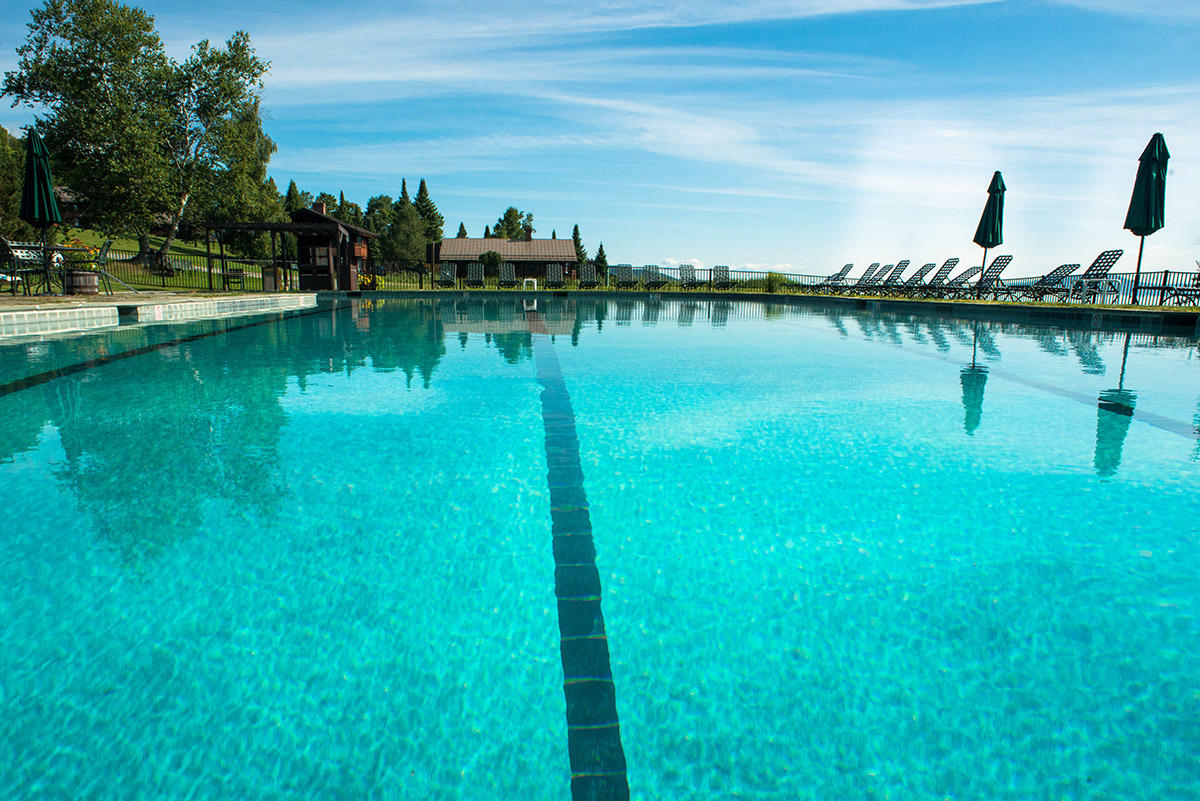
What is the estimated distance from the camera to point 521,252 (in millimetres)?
45375

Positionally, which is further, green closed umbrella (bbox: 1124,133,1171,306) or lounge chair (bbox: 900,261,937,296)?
lounge chair (bbox: 900,261,937,296)

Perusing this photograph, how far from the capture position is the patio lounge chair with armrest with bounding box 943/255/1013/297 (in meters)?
20.0

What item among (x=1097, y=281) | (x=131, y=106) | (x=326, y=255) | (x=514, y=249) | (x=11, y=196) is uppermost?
(x=131, y=106)

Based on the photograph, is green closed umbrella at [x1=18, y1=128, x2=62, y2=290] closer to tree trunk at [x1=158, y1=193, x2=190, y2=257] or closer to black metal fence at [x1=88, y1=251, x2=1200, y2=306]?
black metal fence at [x1=88, y1=251, x2=1200, y2=306]

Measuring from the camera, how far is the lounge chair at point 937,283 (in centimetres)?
2167

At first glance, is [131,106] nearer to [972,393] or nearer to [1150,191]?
[972,393]

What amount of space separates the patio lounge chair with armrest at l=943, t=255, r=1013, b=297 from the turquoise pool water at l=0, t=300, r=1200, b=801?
1674cm

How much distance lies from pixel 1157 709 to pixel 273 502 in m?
3.73

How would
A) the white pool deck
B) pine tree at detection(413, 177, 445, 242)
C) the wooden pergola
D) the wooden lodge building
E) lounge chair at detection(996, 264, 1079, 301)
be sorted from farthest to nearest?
pine tree at detection(413, 177, 445, 242) < the wooden lodge building < the wooden pergola < lounge chair at detection(996, 264, 1079, 301) < the white pool deck

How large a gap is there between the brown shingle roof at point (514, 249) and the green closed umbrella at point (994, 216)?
2850 centimetres

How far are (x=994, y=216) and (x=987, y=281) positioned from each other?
2.13m

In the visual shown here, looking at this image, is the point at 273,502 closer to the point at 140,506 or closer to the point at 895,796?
the point at 140,506

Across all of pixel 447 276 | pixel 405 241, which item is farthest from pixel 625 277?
pixel 405 241

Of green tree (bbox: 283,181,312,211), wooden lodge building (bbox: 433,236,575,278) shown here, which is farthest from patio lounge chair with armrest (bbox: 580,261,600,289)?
green tree (bbox: 283,181,312,211)
